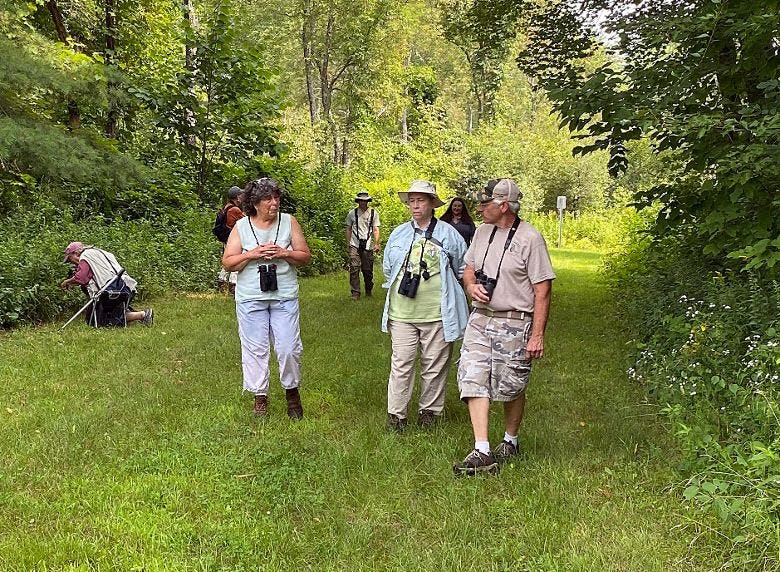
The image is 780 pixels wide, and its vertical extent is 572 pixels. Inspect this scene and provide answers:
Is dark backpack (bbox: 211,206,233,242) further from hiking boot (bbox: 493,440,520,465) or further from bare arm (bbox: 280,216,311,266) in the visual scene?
hiking boot (bbox: 493,440,520,465)

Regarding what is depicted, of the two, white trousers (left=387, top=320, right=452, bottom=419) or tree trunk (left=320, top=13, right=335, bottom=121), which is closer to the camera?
white trousers (left=387, top=320, right=452, bottom=419)

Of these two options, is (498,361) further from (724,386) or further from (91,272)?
(91,272)

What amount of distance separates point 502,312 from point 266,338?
2006 millimetres

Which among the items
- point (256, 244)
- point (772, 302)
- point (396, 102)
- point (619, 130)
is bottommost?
point (772, 302)

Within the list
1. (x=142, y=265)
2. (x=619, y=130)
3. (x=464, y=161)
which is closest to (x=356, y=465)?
(x=619, y=130)

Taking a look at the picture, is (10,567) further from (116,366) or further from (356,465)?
(116,366)

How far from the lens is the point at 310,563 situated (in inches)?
129

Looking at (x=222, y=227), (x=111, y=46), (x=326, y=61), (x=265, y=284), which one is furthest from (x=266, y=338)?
(x=326, y=61)

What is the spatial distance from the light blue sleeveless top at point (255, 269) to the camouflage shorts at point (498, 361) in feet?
5.48

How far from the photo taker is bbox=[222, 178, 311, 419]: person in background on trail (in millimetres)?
5125

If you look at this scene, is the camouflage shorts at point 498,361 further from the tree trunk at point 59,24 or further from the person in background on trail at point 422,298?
the tree trunk at point 59,24

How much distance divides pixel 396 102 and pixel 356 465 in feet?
101

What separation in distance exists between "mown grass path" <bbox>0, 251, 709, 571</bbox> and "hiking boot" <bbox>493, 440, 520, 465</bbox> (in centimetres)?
13

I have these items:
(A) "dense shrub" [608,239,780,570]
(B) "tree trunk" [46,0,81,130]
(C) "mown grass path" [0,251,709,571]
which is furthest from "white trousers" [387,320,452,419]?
(B) "tree trunk" [46,0,81,130]
